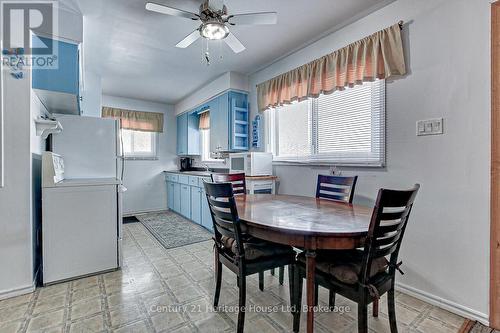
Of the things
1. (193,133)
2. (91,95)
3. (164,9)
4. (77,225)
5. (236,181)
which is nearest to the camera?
(164,9)

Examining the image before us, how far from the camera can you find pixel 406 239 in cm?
206

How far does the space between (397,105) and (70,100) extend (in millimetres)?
3157

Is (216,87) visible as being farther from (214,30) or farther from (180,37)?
(214,30)

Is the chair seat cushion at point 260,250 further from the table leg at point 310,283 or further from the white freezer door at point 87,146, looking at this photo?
the white freezer door at point 87,146

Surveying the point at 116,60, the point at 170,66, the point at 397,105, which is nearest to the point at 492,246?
the point at 397,105

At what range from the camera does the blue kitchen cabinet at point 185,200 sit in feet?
14.5

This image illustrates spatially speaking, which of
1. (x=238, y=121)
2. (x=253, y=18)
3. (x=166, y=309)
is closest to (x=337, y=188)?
(x=253, y=18)

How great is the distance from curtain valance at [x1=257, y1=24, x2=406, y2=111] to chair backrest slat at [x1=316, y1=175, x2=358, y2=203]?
93 centimetres

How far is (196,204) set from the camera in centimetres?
413

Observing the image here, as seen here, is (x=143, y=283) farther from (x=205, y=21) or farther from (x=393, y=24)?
(x=393, y=24)

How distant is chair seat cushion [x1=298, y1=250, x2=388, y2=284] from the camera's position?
4.25ft

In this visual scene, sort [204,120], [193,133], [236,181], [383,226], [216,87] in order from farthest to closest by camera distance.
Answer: [193,133]
[204,120]
[216,87]
[236,181]
[383,226]

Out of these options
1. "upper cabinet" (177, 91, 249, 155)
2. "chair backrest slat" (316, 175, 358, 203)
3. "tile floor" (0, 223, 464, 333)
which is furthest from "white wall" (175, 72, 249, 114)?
"tile floor" (0, 223, 464, 333)

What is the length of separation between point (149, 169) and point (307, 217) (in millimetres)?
4617
